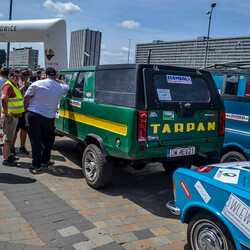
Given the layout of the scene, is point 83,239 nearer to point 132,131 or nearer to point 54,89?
point 132,131

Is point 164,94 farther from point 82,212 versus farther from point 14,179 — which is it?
point 14,179

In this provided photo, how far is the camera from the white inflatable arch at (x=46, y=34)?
10.0 metres

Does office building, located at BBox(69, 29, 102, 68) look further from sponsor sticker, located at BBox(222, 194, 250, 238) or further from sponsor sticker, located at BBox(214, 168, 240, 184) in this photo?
sponsor sticker, located at BBox(222, 194, 250, 238)

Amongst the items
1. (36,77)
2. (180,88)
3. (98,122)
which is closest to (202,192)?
(180,88)

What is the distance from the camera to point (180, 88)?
4320mm

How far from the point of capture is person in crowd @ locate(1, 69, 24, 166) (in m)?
5.22

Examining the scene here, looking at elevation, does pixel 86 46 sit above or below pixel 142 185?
above

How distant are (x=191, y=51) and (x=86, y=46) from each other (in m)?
60.1

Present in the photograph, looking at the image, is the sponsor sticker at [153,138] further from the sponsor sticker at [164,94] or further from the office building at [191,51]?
the office building at [191,51]

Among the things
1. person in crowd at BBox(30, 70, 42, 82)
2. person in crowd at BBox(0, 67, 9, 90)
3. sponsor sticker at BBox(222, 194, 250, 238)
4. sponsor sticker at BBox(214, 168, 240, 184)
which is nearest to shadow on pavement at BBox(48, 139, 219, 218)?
sponsor sticker at BBox(214, 168, 240, 184)

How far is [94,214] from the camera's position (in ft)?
12.3

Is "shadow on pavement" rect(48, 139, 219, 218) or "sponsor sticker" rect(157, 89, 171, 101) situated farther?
"shadow on pavement" rect(48, 139, 219, 218)

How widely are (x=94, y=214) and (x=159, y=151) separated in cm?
119

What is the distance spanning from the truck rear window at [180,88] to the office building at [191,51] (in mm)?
56671
